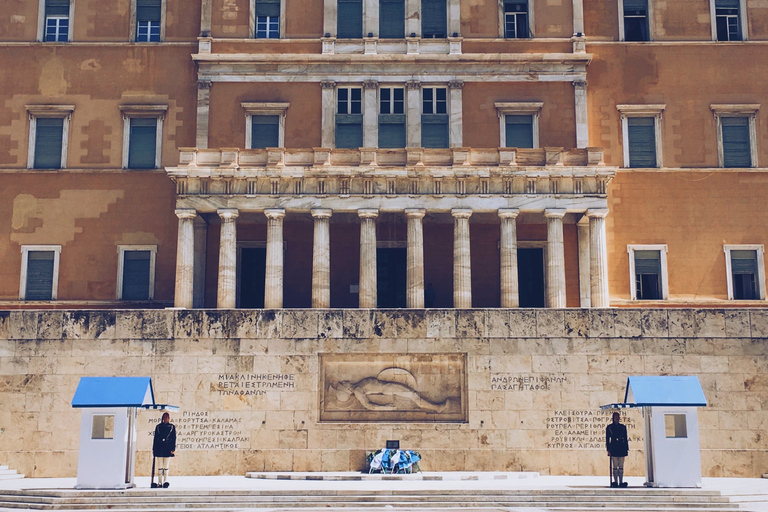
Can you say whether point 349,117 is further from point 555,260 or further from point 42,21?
point 42,21

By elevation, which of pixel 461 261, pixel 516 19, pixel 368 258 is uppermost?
pixel 516 19

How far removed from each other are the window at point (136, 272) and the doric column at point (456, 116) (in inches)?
507

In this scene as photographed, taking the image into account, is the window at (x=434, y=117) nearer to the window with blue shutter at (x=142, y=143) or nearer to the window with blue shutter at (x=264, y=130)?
the window with blue shutter at (x=264, y=130)

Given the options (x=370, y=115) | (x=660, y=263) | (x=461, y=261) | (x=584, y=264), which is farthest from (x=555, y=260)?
(x=370, y=115)

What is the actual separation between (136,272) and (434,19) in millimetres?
16056

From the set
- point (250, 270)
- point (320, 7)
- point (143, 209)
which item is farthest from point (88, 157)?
point (320, 7)

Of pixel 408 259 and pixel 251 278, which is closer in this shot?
pixel 408 259

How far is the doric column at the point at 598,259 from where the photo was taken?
34969 mm

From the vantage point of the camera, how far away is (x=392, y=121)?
38781mm

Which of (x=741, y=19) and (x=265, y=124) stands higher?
(x=741, y=19)

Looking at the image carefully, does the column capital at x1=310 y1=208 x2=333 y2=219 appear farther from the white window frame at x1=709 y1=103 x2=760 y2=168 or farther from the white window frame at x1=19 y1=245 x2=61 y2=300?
the white window frame at x1=709 y1=103 x2=760 y2=168

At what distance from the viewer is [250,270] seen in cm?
3853

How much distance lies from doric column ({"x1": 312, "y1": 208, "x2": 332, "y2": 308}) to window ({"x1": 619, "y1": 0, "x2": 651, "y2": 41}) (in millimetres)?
15391

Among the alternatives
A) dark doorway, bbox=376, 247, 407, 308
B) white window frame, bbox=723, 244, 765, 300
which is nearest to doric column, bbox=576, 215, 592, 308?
white window frame, bbox=723, 244, 765, 300
